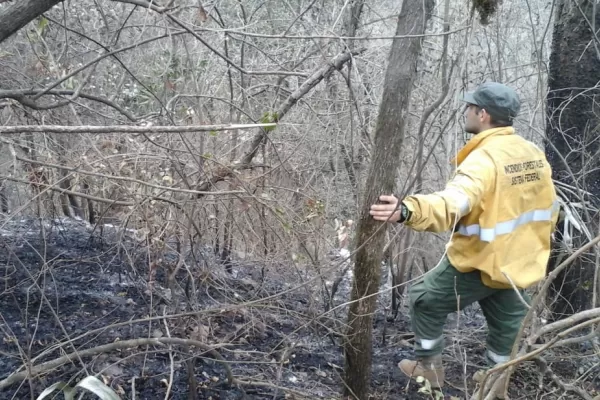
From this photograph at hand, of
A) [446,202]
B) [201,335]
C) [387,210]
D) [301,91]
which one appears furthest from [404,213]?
[301,91]

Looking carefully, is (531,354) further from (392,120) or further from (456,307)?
(456,307)

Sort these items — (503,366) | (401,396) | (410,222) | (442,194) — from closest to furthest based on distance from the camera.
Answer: (503,366)
(410,222)
(442,194)
(401,396)

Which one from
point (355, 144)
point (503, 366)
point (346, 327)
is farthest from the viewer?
point (355, 144)

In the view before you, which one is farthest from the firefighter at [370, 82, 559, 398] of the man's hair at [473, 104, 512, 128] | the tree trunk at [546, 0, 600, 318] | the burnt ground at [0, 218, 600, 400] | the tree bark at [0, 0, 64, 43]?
the tree bark at [0, 0, 64, 43]

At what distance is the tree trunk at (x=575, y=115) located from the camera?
12.9 ft

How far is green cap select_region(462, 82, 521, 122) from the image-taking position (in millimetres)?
3146

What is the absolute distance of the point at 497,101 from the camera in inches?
124

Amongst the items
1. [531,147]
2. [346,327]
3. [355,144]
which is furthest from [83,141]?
[531,147]

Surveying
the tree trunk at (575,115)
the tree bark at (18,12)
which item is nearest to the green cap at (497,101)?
the tree trunk at (575,115)

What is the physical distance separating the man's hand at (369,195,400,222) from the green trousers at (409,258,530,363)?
35.7 inches

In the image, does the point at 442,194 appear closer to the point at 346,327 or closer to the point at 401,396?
the point at 346,327

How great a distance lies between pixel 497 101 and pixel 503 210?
0.61m

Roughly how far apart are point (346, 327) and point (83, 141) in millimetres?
2367

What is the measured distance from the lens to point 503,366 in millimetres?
1560
